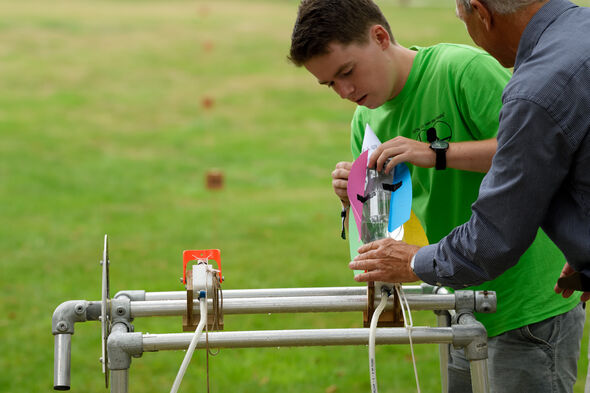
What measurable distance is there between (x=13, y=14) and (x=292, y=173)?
14.3 metres

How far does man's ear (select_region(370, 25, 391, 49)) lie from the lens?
278 centimetres

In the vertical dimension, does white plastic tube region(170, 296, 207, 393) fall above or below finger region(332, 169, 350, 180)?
below

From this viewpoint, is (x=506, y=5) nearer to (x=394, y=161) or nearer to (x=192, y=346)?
(x=394, y=161)

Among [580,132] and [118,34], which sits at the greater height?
[118,34]

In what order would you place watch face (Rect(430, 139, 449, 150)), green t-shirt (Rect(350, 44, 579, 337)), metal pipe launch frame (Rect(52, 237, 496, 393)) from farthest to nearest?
green t-shirt (Rect(350, 44, 579, 337)) → watch face (Rect(430, 139, 449, 150)) → metal pipe launch frame (Rect(52, 237, 496, 393))

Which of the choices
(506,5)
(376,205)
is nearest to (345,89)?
(376,205)

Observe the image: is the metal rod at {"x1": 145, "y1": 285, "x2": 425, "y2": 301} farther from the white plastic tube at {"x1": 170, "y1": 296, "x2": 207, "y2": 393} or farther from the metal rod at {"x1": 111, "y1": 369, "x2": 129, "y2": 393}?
the metal rod at {"x1": 111, "y1": 369, "x2": 129, "y2": 393}

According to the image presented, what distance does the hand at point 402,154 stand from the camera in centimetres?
248

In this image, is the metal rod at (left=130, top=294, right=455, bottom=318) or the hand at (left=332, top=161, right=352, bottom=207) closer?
the metal rod at (left=130, top=294, right=455, bottom=318)

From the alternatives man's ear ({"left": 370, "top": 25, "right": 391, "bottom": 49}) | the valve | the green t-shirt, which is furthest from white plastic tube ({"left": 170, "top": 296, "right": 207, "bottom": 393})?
man's ear ({"left": 370, "top": 25, "right": 391, "bottom": 49})

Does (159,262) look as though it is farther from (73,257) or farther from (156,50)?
(156,50)

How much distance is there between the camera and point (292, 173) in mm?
12062

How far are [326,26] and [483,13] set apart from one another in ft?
2.47

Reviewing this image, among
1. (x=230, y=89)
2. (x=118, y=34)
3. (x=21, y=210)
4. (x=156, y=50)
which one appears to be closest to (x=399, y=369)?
(x=21, y=210)
